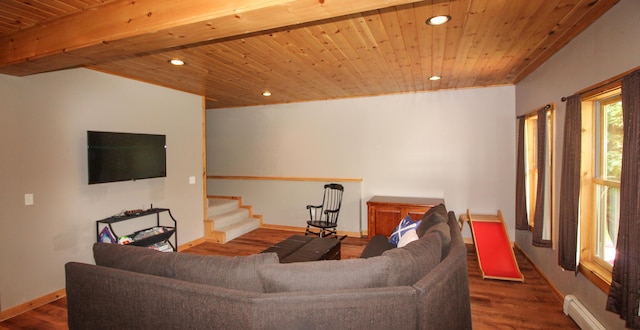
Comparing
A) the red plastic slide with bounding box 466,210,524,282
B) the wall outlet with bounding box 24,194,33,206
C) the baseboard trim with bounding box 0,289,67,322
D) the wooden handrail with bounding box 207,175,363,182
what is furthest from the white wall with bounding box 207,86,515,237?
the wall outlet with bounding box 24,194,33,206

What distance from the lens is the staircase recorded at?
520 cm

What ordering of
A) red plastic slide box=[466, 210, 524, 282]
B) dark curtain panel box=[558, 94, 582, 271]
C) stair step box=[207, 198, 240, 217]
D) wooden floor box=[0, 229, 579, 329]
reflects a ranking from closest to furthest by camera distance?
1. dark curtain panel box=[558, 94, 582, 271]
2. wooden floor box=[0, 229, 579, 329]
3. red plastic slide box=[466, 210, 524, 282]
4. stair step box=[207, 198, 240, 217]

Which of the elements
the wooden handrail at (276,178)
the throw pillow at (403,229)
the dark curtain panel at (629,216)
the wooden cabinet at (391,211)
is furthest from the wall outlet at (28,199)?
the dark curtain panel at (629,216)

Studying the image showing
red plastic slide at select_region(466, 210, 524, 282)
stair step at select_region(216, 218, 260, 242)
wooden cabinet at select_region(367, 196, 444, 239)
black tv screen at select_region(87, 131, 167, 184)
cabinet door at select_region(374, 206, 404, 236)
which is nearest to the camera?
black tv screen at select_region(87, 131, 167, 184)

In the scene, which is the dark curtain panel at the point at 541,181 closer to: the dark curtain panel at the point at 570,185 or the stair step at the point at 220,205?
the dark curtain panel at the point at 570,185

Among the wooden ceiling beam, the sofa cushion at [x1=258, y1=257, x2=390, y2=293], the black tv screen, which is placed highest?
the wooden ceiling beam

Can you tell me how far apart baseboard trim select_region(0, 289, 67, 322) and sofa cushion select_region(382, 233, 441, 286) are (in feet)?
11.6

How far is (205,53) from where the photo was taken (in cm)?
305

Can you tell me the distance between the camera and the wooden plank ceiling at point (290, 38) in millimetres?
1816

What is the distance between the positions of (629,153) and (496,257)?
8.03ft

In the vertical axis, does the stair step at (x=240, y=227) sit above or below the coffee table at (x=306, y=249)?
below

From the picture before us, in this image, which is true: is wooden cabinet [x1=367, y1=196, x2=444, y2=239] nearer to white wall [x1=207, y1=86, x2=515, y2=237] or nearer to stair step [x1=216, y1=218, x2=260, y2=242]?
white wall [x1=207, y1=86, x2=515, y2=237]

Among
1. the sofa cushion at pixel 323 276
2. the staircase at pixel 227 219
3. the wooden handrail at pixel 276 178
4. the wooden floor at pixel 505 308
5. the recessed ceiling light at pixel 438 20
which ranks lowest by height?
the wooden floor at pixel 505 308

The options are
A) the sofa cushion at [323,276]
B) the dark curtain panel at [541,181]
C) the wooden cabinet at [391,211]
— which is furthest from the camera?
the wooden cabinet at [391,211]
